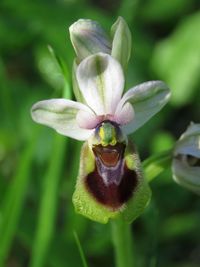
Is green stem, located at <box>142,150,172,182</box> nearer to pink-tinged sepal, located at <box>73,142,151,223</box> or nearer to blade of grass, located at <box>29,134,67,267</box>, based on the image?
pink-tinged sepal, located at <box>73,142,151,223</box>

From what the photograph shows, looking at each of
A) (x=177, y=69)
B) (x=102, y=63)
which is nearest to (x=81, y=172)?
(x=102, y=63)

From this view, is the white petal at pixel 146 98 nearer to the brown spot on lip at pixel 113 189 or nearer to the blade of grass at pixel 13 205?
the brown spot on lip at pixel 113 189

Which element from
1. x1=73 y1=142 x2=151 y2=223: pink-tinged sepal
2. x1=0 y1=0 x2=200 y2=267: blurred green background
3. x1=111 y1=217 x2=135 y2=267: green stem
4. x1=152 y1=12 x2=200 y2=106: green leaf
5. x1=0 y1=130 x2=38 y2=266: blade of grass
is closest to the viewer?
x1=73 y1=142 x2=151 y2=223: pink-tinged sepal

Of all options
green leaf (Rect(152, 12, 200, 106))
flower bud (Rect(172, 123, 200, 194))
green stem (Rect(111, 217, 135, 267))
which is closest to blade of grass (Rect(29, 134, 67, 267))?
green stem (Rect(111, 217, 135, 267))

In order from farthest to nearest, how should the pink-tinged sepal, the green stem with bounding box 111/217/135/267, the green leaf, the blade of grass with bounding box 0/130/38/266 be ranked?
1. the green leaf
2. the blade of grass with bounding box 0/130/38/266
3. the green stem with bounding box 111/217/135/267
4. the pink-tinged sepal

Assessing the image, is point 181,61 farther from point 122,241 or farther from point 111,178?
point 111,178

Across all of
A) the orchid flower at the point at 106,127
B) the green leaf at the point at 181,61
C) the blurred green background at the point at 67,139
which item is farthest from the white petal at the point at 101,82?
the green leaf at the point at 181,61

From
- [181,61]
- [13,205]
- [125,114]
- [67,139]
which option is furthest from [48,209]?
[181,61]

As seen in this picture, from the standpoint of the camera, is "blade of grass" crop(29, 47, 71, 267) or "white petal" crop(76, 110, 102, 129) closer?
"white petal" crop(76, 110, 102, 129)
